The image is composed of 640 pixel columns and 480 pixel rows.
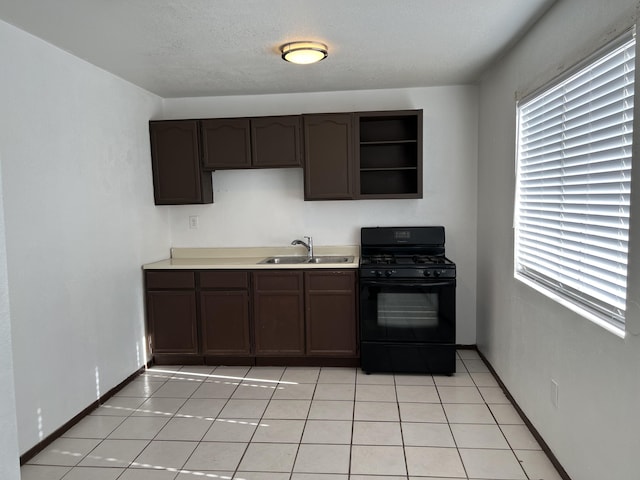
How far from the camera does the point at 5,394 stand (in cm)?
105

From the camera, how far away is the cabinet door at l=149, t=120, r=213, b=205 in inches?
150

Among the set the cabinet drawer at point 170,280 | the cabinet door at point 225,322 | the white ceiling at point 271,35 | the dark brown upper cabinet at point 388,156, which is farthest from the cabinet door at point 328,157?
the cabinet drawer at point 170,280

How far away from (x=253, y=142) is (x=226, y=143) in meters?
0.24

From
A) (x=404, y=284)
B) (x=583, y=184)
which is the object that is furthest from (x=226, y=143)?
(x=583, y=184)

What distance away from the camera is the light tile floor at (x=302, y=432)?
2.24m

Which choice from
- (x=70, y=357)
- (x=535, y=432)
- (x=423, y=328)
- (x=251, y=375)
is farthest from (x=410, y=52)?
(x=70, y=357)

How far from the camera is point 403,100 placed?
3883 millimetres

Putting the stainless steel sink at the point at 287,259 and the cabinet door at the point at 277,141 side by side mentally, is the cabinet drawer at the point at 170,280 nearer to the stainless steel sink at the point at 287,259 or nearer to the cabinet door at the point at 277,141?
the stainless steel sink at the point at 287,259

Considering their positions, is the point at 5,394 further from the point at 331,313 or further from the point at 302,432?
the point at 331,313

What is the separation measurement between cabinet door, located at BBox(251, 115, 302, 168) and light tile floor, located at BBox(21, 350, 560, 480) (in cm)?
183

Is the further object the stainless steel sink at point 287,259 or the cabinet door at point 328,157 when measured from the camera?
the stainless steel sink at point 287,259

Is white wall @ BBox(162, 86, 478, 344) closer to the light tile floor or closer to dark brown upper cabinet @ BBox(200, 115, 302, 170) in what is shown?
dark brown upper cabinet @ BBox(200, 115, 302, 170)

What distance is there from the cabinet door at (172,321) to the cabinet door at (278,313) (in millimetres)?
560

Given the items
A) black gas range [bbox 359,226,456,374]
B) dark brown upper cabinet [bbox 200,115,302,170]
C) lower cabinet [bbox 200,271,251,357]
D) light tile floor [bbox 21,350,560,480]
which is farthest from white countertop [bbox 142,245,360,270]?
light tile floor [bbox 21,350,560,480]
